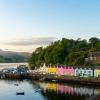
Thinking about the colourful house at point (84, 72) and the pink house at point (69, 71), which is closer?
the colourful house at point (84, 72)

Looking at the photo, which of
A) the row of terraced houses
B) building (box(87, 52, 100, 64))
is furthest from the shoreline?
building (box(87, 52, 100, 64))

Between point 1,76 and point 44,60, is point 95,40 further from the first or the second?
point 1,76

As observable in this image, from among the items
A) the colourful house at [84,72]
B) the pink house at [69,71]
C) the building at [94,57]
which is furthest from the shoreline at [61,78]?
the building at [94,57]

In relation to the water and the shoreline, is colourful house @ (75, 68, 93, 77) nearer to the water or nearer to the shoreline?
the shoreline

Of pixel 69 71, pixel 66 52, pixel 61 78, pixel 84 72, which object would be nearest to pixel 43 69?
pixel 66 52

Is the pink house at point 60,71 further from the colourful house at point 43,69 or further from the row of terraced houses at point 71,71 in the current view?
the colourful house at point 43,69

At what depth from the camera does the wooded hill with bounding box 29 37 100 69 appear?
140875mm

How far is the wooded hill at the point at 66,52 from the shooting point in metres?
141

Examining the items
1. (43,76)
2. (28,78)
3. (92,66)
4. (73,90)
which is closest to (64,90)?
(73,90)

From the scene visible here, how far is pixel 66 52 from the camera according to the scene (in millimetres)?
153125

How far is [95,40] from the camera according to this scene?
16900 cm

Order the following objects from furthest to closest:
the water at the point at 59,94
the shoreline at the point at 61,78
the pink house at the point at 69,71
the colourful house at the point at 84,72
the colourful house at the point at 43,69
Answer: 1. the colourful house at the point at 43,69
2. the pink house at the point at 69,71
3. the colourful house at the point at 84,72
4. the shoreline at the point at 61,78
5. the water at the point at 59,94

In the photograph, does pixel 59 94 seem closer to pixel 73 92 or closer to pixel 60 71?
pixel 73 92

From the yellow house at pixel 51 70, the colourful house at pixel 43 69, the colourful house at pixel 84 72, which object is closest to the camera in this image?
the colourful house at pixel 84 72
